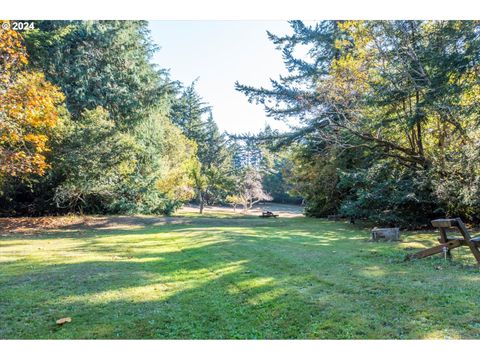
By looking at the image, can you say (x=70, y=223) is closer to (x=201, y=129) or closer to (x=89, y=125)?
(x=89, y=125)

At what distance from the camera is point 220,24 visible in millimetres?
6316

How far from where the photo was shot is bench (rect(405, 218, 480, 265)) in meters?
5.24

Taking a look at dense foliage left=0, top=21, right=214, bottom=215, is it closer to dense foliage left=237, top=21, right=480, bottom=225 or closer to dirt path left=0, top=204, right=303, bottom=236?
dirt path left=0, top=204, right=303, bottom=236

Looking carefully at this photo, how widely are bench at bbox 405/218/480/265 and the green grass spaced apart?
196 mm

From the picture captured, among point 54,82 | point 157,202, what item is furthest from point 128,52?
point 157,202

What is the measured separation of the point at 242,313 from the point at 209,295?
76cm

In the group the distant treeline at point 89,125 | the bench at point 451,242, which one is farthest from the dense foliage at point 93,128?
the bench at point 451,242

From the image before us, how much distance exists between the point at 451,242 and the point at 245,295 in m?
3.90

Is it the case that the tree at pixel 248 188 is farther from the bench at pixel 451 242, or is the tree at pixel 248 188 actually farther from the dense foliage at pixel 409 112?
the bench at pixel 451 242

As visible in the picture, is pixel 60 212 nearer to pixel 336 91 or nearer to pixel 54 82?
pixel 54 82

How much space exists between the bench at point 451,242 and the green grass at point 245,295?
0.20m

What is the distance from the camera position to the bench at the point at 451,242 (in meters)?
5.24

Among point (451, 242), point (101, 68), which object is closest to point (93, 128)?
point (101, 68)
